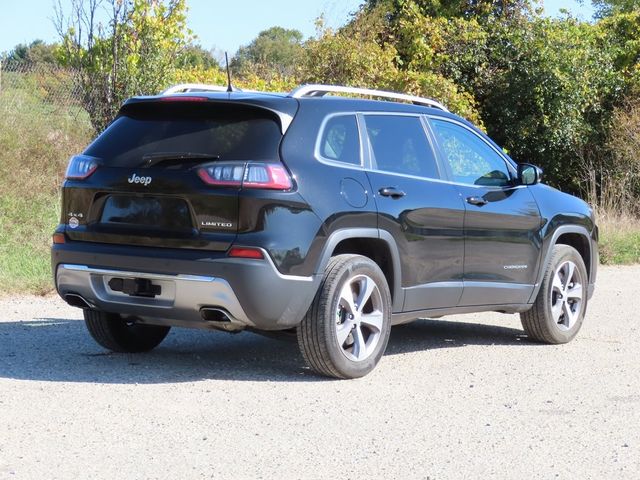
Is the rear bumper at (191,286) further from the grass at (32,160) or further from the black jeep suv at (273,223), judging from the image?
the grass at (32,160)

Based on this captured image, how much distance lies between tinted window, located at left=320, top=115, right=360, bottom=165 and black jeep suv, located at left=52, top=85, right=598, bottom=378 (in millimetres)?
10

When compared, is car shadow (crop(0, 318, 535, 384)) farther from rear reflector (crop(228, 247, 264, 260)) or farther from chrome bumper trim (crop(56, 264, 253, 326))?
rear reflector (crop(228, 247, 264, 260))

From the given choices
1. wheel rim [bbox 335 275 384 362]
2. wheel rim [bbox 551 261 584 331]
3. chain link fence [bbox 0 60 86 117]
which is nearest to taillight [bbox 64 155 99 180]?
wheel rim [bbox 335 275 384 362]

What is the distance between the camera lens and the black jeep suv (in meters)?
6.56

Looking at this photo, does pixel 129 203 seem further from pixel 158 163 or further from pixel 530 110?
pixel 530 110

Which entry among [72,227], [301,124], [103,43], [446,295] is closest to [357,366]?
[446,295]

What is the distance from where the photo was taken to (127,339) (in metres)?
7.84

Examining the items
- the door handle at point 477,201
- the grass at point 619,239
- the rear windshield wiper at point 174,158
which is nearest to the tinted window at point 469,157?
the door handle at point 477,201

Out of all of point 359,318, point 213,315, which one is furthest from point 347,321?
point 213,315

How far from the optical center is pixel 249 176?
21.6 ft

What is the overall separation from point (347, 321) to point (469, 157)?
6.51 feet

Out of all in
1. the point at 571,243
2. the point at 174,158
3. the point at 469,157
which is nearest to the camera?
the point at 174,158

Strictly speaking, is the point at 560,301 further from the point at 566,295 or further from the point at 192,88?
the point at 192,88

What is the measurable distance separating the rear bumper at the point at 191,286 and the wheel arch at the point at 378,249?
403 millimetres
